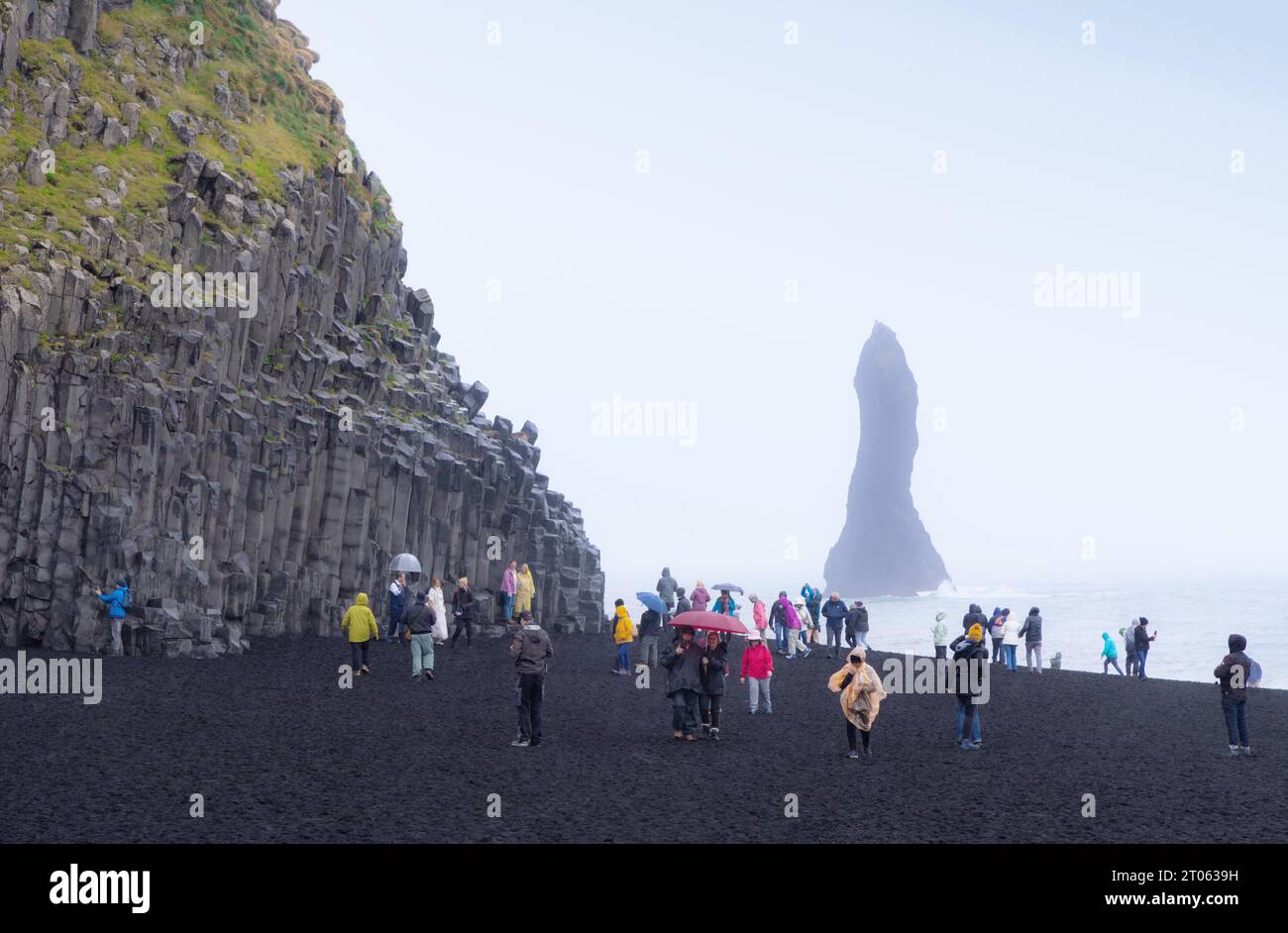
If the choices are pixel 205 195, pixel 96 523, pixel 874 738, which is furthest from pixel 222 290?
pixel 874 738

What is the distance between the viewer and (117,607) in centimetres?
3491

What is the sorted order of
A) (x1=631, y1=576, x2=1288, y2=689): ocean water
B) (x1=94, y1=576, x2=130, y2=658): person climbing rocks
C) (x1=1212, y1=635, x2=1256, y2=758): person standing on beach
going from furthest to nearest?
(x1=631, y1=576, x2=1288, y2=689): ocean water → (x1=94, y1=576, x2=130, y2=658): person climbing rocks → (x1=1212, y1=635, x2=1256, y2=758): person standing on beach

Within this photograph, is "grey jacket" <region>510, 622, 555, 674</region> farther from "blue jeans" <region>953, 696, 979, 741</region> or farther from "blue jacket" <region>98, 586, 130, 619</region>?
"blue jacket" <region>98, 586, 130, 619</region>

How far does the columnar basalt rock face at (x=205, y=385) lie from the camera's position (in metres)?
36.3

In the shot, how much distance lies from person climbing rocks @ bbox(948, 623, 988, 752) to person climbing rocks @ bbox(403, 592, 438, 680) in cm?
1444

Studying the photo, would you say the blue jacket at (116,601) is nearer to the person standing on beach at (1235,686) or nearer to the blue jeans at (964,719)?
the blue jeans at (964,719)

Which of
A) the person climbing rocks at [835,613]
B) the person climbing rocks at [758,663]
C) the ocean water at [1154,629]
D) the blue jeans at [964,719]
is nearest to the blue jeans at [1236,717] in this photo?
the blue jeans at [964,719]

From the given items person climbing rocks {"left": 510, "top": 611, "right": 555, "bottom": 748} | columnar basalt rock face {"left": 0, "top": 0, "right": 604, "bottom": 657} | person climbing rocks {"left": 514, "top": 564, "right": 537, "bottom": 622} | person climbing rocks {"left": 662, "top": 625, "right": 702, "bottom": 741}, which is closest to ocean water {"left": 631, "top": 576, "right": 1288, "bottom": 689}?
person climbing rocks {"left": 514, "top": 564, "right": 537, "bottom": 622}

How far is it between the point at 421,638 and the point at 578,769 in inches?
528

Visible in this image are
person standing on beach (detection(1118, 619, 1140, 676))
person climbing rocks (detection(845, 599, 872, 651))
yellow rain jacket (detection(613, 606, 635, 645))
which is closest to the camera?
yellow rain jacket (detection(613, 606, 635, 645))

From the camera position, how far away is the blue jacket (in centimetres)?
3488

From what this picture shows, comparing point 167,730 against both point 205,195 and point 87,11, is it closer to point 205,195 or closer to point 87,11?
point 205,195

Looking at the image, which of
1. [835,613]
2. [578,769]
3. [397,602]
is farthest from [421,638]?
[835,613]
